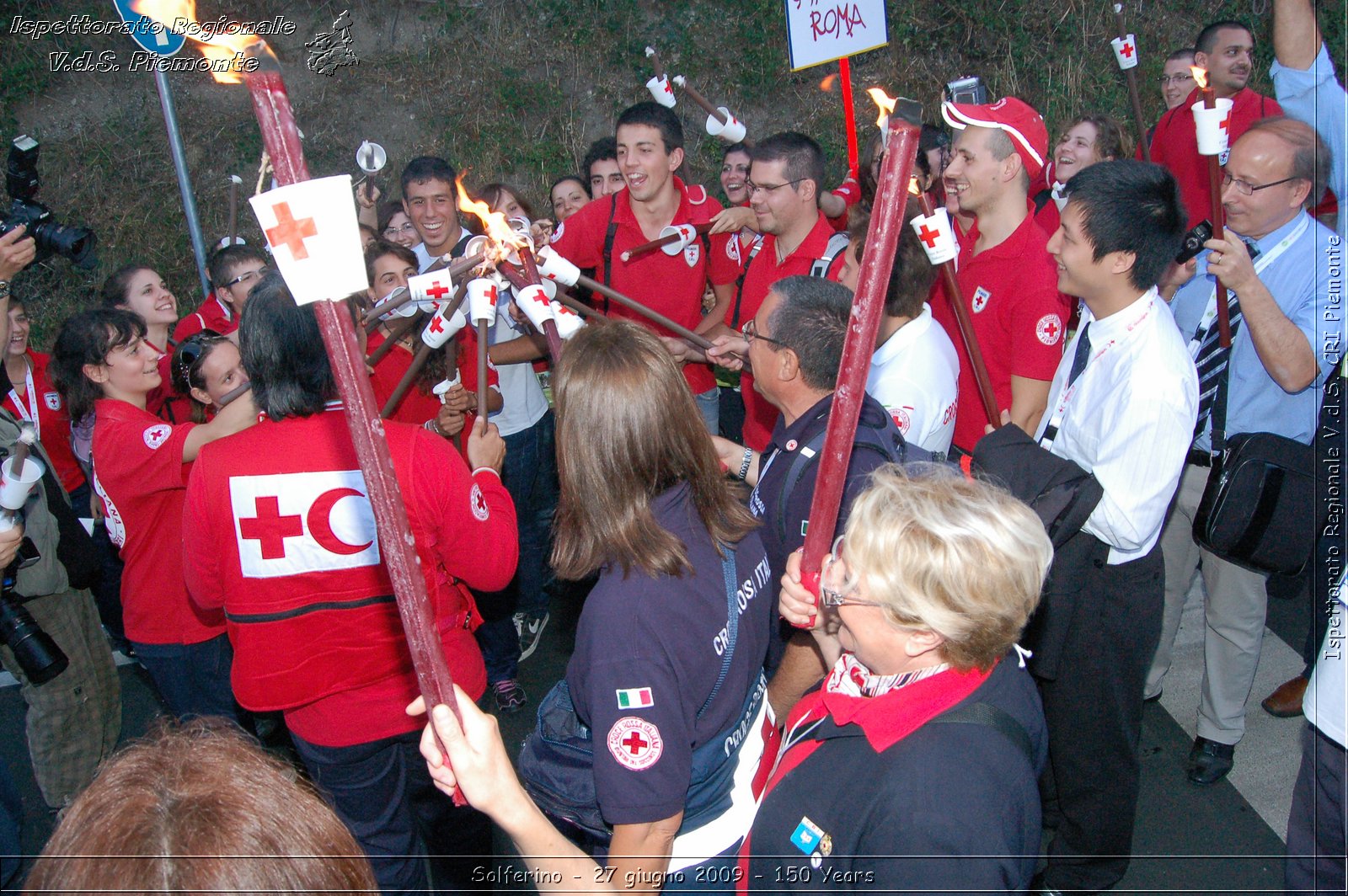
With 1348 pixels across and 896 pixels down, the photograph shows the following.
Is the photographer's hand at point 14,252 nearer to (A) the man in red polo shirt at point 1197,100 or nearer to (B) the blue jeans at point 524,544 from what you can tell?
(B) the blue jeans at point 524,544

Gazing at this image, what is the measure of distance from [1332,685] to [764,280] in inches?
131

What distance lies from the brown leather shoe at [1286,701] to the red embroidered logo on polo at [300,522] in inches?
165

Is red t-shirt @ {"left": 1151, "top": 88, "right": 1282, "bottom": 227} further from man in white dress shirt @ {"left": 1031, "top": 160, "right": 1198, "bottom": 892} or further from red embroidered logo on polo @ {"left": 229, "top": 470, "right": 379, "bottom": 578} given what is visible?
red embroidered logo on polo @ {"left": 229, "top": 470, "right": 379, "bottom": 578}

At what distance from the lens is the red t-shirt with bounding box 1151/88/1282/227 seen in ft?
19.8

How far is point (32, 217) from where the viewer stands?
14.0ft

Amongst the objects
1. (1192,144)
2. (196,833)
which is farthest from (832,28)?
(196,833)

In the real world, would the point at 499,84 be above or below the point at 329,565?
above

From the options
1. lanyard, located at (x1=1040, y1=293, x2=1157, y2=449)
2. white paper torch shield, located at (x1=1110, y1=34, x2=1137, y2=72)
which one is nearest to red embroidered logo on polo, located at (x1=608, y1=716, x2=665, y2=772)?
lanyard, located at (x1=1040, y1=293, x2=1157, y2=449)

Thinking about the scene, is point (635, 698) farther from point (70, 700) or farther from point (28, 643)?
point (70, 700)

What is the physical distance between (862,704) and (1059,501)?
1.25 meters

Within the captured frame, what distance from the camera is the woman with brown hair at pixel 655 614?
1.96m

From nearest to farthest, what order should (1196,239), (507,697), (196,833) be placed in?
(196,833) → (1196,239) → (507,697)

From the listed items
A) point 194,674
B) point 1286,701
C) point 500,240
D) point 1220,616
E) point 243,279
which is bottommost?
point 1286,701

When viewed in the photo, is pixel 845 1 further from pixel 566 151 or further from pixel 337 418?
pixel 566 151
